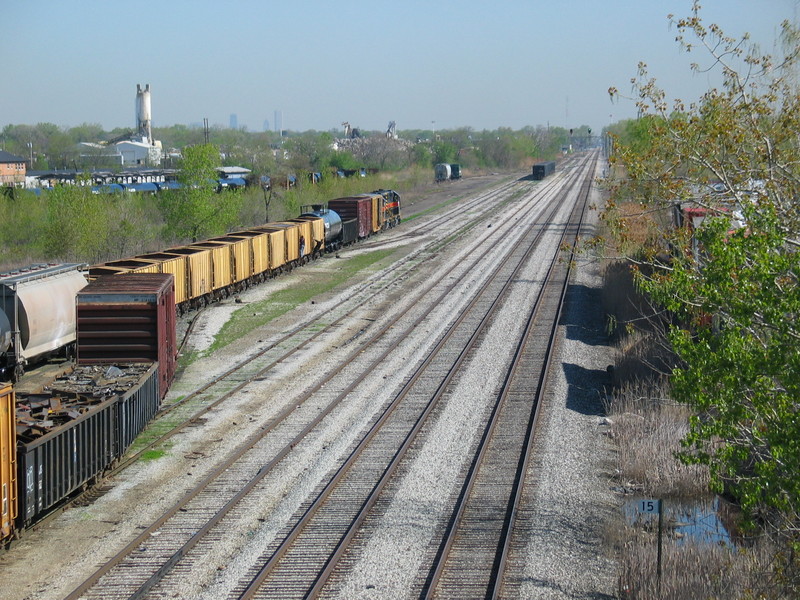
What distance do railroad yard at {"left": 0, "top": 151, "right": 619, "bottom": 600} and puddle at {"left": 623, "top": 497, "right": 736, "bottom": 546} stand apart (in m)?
0.53

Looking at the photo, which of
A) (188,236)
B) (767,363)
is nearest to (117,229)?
(188,236)

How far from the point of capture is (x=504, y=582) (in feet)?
41.0

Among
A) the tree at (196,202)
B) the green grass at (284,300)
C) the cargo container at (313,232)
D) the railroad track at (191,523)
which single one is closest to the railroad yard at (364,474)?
the railroad track at (191,523)

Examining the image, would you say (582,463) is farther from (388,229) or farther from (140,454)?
(388,229)

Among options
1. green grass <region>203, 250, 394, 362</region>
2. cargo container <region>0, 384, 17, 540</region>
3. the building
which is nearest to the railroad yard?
green grass <region>203, 250, 394, 362</region>

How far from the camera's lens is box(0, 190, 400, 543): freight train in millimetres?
13016

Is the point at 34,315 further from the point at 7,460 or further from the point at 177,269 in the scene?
the point at 7,460

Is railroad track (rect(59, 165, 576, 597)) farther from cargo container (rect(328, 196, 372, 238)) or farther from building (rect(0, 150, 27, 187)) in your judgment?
building (rect(0, 150, 27, 187))

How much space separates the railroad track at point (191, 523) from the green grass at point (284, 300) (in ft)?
32.5

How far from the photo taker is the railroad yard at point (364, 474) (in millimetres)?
12672

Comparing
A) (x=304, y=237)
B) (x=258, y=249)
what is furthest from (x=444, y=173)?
(x=258, y=249)

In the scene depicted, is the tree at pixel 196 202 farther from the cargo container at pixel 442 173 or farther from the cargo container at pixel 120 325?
the cargo container at pixel 442 173

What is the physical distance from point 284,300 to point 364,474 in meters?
21.1

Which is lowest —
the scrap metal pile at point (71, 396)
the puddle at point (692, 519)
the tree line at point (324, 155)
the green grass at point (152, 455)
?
the puddle at point (692, 519)
